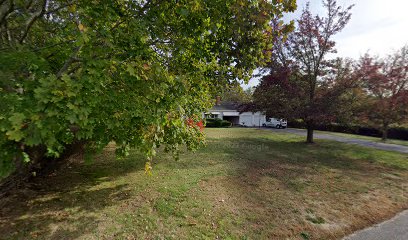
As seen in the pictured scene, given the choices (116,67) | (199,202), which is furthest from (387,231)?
→ (116,67)

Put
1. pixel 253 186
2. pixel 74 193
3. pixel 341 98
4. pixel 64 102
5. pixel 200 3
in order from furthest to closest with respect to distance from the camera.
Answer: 1. pixel 341 98
2. pixel 253 186
3. pixel 74 193
4. pixel 200 3
5. pixel 64 102

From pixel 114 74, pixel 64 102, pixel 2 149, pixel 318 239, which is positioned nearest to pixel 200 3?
pixel 114 74

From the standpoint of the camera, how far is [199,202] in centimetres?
489

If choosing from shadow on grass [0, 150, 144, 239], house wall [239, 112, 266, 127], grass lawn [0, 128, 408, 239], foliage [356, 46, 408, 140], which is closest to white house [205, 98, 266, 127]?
house wall [239, 112, 266, 127]

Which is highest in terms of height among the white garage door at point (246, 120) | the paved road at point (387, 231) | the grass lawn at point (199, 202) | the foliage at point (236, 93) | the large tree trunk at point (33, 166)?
the foliage at point (236, 93)

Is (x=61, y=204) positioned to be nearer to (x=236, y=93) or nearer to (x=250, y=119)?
(x=236, y=93)

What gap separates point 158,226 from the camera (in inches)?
153

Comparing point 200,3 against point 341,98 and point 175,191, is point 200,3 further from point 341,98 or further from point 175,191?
point 341,98

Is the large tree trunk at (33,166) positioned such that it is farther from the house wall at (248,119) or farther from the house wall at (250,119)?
the house wall at (250,119)

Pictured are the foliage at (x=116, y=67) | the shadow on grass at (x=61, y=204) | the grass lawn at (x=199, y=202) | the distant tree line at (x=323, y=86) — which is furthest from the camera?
the distant tree line at (x=323, y=86)

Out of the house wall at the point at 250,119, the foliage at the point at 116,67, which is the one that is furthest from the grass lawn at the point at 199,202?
the house wall at the point at 250,119

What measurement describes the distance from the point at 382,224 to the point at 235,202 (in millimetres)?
3148

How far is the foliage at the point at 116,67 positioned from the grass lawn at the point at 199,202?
1398 mm

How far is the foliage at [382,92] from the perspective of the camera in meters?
12.1
